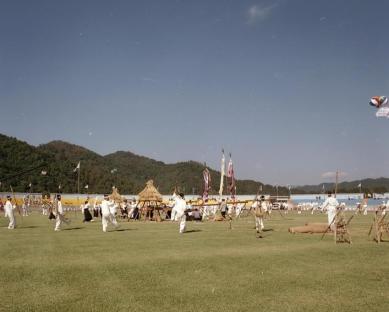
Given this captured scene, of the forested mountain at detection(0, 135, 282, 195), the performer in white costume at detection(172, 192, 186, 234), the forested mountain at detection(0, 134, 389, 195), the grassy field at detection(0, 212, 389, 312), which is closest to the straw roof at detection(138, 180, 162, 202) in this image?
the forested mountain at detection(0, 135, 282, 195)

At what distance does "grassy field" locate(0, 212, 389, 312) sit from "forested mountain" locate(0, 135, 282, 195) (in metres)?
36.0

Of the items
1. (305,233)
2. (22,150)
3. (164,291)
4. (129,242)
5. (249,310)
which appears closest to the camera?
(249,310)

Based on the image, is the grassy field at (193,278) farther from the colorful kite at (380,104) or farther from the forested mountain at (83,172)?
the forested mountain at (83,172)

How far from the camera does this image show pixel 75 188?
102m

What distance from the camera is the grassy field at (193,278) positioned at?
746cm

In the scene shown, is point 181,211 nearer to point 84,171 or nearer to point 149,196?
point 149,196

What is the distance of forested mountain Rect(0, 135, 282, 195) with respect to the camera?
91375 mm

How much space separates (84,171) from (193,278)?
4388 inches

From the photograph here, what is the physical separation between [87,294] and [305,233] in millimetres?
16117

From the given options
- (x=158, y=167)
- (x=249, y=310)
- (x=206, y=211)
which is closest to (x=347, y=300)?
(x=249, y=310)

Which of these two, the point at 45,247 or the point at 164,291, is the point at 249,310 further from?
the point at 45,247

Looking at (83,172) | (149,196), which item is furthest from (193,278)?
(83,172)

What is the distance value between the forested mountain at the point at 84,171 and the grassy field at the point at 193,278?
36.0m

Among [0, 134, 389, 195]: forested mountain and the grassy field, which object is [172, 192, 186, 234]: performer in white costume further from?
[0, 134, 389, 195]: forested mountain
